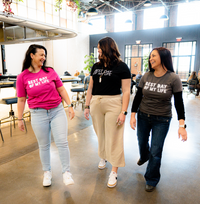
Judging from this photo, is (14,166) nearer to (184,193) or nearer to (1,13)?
(184,193)

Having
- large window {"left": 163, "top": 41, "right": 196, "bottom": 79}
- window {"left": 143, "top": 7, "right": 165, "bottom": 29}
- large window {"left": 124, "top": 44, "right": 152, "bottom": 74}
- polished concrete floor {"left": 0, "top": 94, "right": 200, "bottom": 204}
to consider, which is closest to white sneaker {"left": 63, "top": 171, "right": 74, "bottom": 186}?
polished concrete floor {"left": 0, "top": 94, "right": 200, "bottom": 204}

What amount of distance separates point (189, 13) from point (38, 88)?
50.2 feet

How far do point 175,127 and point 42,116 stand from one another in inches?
127

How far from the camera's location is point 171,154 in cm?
268

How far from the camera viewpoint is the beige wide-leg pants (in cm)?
179

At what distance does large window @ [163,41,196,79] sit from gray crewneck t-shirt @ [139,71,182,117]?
1282 centimetres

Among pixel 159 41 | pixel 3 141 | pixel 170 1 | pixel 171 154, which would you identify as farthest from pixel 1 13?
pixel 170 1

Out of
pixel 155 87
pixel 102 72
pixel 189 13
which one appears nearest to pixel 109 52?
pixel 102 72

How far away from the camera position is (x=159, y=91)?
65.5 inches

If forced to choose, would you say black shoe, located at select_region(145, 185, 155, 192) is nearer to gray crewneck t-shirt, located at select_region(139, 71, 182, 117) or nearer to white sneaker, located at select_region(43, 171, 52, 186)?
gray crewneck t-shirt, located at select_region(139, 71, 182, 117)

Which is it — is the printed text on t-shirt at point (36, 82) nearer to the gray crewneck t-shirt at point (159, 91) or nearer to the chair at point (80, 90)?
the gray crewneck t-shirt at point (159, 91)

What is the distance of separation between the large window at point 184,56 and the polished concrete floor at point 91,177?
11.5 metres

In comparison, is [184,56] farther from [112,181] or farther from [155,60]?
[112,181]

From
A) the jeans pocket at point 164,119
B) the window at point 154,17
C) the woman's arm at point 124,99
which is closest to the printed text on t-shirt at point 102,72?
the woman's arm at point 124,99
